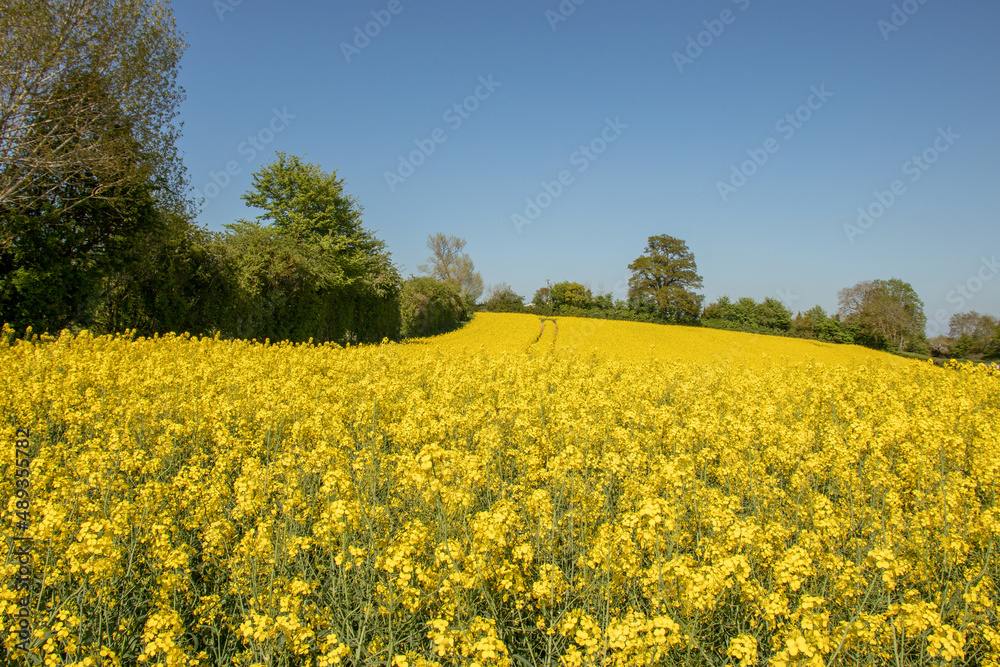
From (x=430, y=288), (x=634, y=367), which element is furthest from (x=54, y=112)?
(x=430, y=288)

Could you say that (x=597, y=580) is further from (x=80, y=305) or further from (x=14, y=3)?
(x=14, y=3)

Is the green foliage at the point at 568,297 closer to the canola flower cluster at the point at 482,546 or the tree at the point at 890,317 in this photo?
the tree at the point at 890,317

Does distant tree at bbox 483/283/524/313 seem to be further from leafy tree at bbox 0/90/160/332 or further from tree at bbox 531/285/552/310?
leafy tree at bbox 0/90/160/332

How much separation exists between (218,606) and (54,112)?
17980mm

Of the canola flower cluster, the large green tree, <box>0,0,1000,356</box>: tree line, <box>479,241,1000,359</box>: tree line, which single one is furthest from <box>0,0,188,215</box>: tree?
<box>479,241,1000,359</box>: tree line

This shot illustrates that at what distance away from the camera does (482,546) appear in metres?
3.06

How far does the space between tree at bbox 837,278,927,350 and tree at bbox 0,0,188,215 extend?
53.8 meters

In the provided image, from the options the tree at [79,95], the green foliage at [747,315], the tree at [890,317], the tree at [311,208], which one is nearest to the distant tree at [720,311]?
the green foliage at [747,315]

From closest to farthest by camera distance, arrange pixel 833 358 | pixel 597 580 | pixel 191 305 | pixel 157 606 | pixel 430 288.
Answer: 1. pixel 157 606
2. pixel 597 580
3. pixel 191 305
4. pixel 833 358
5. pixel 430 288

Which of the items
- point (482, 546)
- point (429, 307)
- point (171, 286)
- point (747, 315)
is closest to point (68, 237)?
point (171, 286)

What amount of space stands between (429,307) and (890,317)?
41.1 meters

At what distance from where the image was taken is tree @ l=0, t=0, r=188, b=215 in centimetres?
1317

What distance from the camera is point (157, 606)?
2.93 m

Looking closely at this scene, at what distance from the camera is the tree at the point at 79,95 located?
43.2 ft
